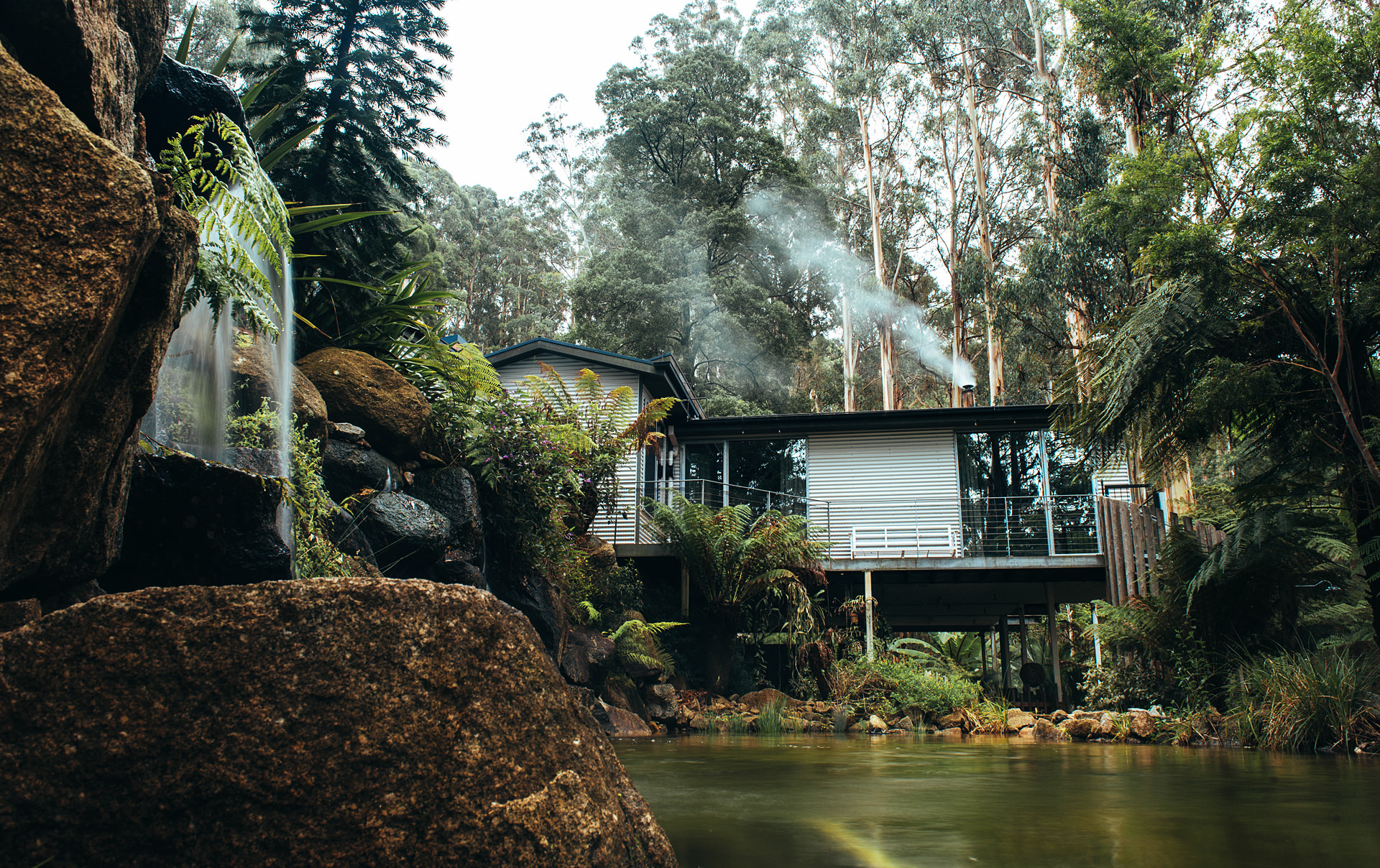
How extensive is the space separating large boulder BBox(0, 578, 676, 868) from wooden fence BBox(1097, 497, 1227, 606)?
27.5ft

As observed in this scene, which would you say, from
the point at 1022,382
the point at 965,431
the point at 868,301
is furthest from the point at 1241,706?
the point at 868,301

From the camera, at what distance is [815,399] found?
99.0 ft

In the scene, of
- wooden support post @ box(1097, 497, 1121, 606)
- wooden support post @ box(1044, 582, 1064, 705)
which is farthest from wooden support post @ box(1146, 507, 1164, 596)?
wooden support post @ box(1044, 582, 1064, 705)

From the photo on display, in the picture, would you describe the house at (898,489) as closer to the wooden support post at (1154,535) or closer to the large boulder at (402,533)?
the wooden support post at (1154,535)

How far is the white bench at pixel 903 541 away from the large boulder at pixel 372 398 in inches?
365

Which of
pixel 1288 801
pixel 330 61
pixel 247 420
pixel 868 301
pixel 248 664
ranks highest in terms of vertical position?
pixel 868 301

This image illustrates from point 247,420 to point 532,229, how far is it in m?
33.1

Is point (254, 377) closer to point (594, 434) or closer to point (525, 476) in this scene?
point (525, 476)

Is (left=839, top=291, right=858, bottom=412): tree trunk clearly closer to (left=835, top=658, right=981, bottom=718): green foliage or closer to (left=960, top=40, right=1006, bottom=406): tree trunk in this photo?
(left=960, top=40, right=1006, bottom=406): tree trunk

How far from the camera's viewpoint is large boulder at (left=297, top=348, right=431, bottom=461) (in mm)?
6766

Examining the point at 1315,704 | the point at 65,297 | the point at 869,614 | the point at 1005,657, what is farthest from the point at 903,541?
the point at 65,297

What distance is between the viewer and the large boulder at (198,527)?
3.24 m

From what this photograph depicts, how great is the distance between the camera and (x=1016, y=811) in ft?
10.1

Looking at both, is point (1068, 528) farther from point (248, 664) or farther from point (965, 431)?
point (248, 664)
